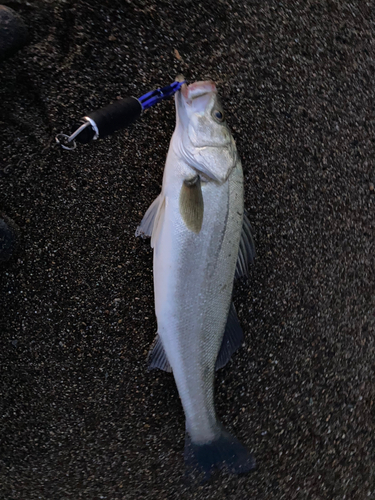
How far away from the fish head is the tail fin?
1235 mm

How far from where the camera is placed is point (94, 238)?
1.63m

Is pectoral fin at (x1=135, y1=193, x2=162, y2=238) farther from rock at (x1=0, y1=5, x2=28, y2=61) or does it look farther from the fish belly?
rock at (x1=0, y1=5, x2=28, y2=61)

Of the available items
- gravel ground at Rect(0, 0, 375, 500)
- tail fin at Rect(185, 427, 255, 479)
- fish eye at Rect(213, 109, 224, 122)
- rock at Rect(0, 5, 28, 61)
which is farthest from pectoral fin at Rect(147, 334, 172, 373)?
rock at Rect(0, 5, 28, 61)

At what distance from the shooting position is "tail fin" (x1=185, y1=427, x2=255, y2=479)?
5.25 ft

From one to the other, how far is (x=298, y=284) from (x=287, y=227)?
314 mm

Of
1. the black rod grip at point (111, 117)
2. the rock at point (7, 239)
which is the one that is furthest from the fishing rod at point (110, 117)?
the rock at point (7, 239)

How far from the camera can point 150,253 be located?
168 cm

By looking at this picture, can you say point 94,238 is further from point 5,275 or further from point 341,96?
point 341,96

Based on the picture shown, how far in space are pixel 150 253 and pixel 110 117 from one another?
0.67 metres

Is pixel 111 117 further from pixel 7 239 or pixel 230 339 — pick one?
pixel 230 339

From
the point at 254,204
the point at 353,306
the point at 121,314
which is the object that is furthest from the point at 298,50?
the point at 121,314

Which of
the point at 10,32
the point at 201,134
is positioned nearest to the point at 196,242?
the point at 201,134

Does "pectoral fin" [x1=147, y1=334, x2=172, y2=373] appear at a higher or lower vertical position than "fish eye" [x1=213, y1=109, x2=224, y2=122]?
Result: lower

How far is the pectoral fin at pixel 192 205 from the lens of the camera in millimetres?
1387
